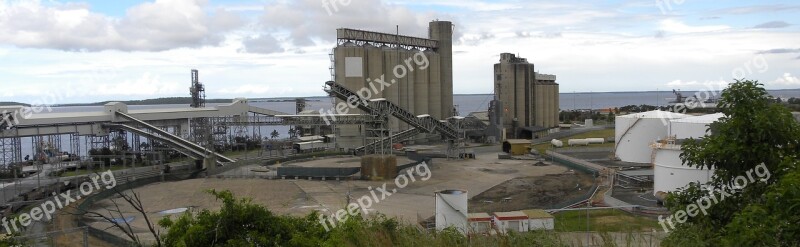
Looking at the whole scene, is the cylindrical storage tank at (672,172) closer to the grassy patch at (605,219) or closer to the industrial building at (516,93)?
the grassy patch at (605,219)

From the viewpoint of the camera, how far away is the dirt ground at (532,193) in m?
25.8

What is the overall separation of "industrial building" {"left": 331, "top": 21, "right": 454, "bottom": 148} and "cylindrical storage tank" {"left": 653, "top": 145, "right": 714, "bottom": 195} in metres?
27.7

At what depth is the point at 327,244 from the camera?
9836mm

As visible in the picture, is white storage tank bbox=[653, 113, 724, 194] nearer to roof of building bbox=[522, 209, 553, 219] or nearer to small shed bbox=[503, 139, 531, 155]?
roof of building bbox=[522, 209, 553, 219]

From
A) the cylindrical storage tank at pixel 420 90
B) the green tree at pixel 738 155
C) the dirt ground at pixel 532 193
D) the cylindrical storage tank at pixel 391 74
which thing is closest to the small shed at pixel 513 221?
the dirt ground at pixel 532 193

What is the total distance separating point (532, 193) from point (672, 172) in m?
6.67

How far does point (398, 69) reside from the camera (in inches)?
2360

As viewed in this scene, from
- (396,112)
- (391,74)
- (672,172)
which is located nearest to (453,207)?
(672,172)

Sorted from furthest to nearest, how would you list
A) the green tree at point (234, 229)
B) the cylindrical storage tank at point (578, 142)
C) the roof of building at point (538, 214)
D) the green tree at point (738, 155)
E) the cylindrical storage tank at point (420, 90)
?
1. the cylindrical storage tank at point (420, 90)
2. the cylindrical storage tank at point (578, 142)
3. the roof of building at point (538, 214)
4. the green tree at point (234, 229)
5. the green tree at point (738, 155)

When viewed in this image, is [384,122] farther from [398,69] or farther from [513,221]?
[513,221]

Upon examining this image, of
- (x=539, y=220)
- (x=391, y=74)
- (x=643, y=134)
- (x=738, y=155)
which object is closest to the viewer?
(x=738, y=155)

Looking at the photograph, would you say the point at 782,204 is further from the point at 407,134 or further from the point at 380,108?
the point at 407,134

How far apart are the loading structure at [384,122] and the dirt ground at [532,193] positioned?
9.60 m

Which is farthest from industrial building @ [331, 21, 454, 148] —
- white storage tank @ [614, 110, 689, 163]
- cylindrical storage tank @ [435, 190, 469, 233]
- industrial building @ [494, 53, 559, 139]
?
cylindrical storage tank @ [435, 190, 469, 233]
